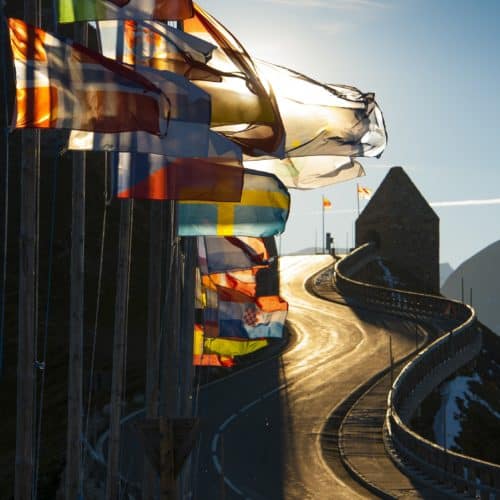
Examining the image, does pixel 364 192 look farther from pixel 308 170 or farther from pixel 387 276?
pixel 308 170

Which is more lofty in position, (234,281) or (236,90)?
(236,90)

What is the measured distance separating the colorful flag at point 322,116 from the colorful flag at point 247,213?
3.19ft

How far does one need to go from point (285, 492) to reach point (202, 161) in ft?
56.2

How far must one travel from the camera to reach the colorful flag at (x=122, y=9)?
700 inches

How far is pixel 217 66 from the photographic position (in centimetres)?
2075

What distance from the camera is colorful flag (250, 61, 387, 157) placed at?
23.8 m

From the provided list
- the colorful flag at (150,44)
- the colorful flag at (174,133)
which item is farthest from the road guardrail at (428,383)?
the colorful flag at (174,133)

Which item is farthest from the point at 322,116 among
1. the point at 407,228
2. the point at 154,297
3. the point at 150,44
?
the point at 407,228

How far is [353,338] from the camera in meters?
64.5

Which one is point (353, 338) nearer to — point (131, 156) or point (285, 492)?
point (285, 492)

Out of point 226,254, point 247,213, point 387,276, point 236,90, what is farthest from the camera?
point 387,276

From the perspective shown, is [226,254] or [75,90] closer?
[75,90]

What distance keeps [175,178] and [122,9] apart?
293 centimetres

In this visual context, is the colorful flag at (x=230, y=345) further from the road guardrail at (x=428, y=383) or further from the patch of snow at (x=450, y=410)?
the patch of snow at (x=450, y=410)
